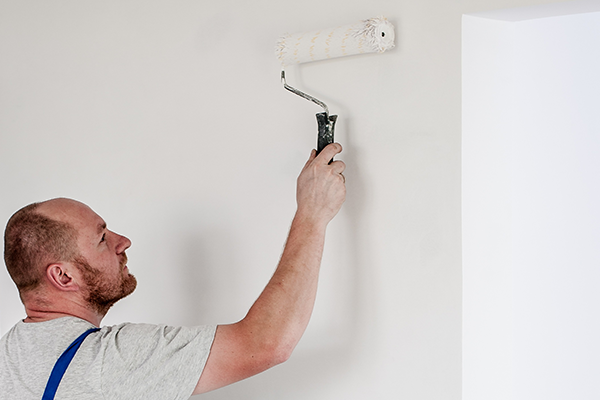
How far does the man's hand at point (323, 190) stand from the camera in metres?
1.15

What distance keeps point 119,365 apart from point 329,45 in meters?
0.78

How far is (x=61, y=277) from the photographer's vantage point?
1186 mm

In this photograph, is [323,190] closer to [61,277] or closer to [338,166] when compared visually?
[338,166]

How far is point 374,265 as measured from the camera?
1207 millimetres

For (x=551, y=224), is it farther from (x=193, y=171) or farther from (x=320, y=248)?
(x=193, y=171)

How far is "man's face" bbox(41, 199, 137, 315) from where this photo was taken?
3.98ft

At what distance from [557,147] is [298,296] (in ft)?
2.47

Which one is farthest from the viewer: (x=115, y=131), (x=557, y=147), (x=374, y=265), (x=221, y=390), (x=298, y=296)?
(x=115, y=131)

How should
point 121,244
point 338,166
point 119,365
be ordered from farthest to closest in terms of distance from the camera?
point 121,244 < point 338,166 < point 119,365

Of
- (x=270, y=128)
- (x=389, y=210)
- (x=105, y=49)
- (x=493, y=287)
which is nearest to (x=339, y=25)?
(x=270, y=128)

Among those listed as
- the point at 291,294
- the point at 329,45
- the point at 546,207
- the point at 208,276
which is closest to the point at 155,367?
the point at 291,294

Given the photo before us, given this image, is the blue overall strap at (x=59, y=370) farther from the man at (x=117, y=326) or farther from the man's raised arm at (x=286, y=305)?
the man's raised arm at (x=286, y=305)

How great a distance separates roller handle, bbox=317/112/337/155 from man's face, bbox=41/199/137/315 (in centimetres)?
55

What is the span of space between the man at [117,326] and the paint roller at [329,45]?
0.06 metres
